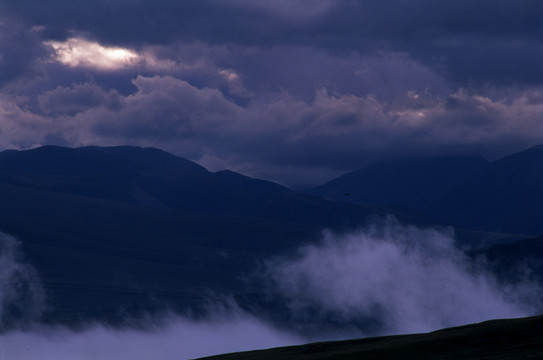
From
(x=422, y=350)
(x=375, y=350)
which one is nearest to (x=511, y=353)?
(x=422, y=350)

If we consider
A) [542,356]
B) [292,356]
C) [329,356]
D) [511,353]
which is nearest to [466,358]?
[511,353]

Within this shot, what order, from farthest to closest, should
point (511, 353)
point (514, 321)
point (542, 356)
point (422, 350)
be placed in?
point (514, 321), point (422, 350), point (511, 353), point (542, 356)

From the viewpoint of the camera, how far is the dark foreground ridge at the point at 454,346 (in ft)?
386

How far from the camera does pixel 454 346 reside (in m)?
125

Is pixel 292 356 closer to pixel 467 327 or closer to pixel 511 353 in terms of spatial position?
pixel 467 327

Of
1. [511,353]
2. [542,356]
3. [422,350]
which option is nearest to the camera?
[542,356]

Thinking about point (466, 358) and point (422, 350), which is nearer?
point (466, 358)

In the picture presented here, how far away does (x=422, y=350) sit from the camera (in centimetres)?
12488

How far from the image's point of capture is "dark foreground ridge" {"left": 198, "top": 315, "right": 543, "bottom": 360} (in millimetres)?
117562

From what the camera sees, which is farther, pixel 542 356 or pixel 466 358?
pixel 466 358

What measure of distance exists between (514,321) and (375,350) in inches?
972

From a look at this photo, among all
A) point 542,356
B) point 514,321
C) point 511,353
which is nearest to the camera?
point 542,356

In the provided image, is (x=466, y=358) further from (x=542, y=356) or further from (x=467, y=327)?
(x=467, y=327)

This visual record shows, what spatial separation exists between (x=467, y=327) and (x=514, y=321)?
7930 millimetres
